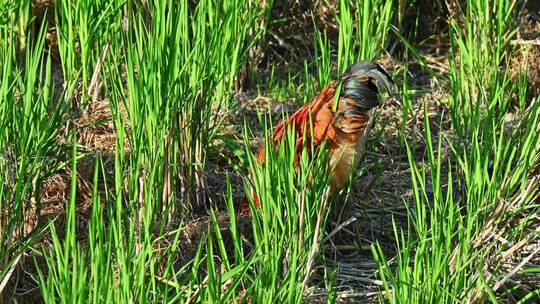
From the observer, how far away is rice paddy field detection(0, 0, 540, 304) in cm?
218

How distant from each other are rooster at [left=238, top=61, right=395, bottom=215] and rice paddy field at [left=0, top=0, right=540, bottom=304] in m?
0.08

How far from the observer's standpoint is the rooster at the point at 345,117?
9.53 ft

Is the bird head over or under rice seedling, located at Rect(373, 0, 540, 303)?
over

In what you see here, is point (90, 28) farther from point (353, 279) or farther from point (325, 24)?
point (325, 24)

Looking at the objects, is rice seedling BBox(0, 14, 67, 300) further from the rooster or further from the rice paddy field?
the rooster

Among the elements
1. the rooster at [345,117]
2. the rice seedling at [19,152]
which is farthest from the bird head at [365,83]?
the rice seedling at [19,152]

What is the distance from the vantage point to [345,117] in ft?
9.83

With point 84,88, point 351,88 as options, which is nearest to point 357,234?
point 351,88

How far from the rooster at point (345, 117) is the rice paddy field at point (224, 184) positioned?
0.08 metres

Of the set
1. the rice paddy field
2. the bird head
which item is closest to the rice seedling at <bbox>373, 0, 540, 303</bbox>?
the rice paddy field

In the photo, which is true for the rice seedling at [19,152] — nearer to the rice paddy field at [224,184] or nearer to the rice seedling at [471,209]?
the rice paddy field at [224,184]

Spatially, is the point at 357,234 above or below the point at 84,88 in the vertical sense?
below

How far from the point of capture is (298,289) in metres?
2.09

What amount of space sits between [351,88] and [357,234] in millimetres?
415
